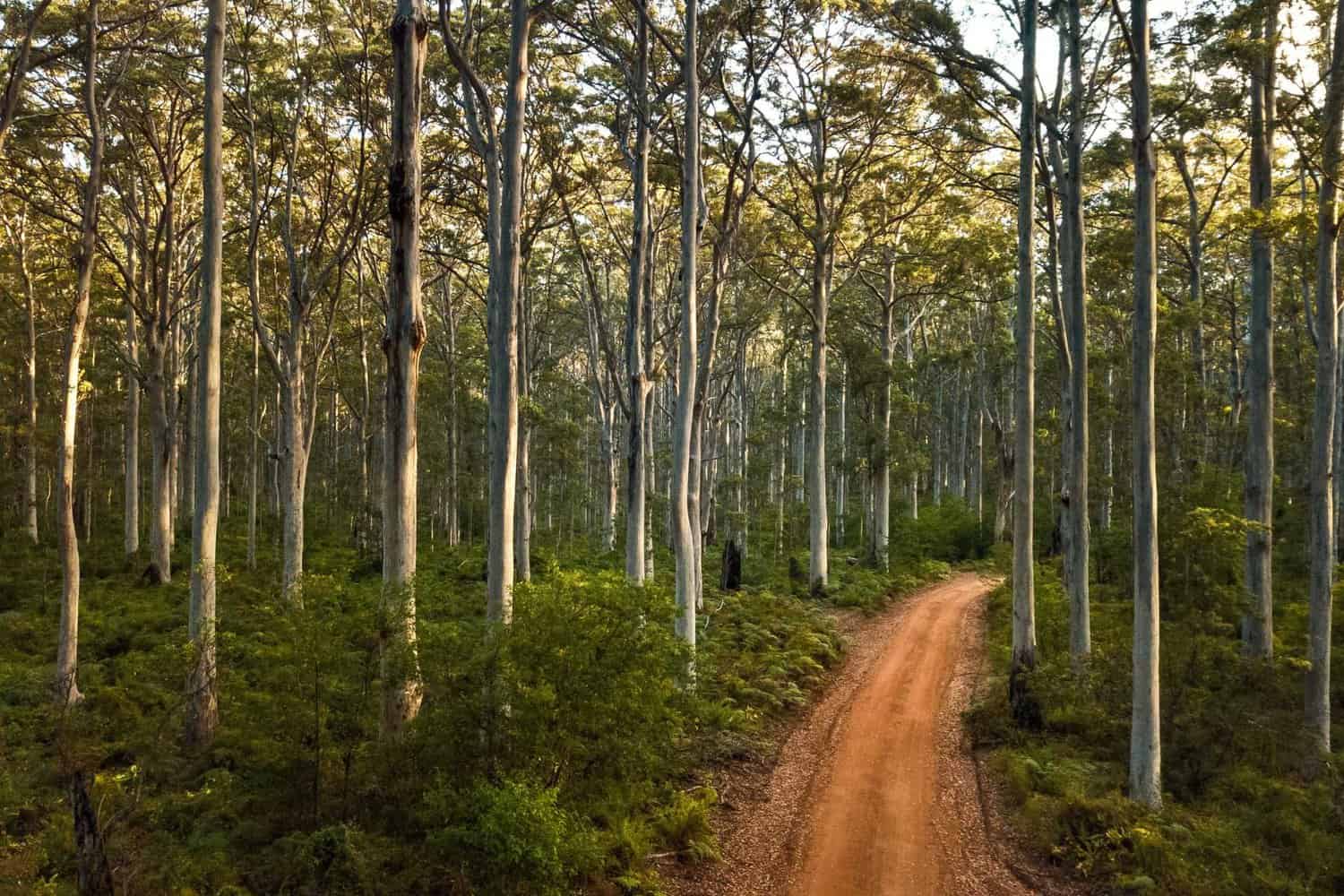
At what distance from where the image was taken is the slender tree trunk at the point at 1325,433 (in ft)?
33.6

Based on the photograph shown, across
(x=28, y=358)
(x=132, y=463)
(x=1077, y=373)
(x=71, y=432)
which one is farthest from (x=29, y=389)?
(x=1077, y=373)

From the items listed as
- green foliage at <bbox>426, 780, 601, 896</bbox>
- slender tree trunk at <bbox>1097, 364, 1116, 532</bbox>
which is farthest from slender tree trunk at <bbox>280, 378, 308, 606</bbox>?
slender tree trunk at <bbox>1097, 364, 1116, 532</bbox>

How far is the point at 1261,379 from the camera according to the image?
11664mm

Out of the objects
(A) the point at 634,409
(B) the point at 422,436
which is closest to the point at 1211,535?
(A) the point at 634,409

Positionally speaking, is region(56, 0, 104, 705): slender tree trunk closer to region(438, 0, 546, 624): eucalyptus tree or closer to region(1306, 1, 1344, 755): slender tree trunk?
A: region(438, 0, 546, 624): eucalyptus tree

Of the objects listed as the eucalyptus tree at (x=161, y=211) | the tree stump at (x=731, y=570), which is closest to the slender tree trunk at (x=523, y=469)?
the tree stump at (x=731, y=570)

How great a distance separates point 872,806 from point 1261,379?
902 cm

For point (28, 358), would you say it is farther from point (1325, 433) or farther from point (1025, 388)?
point (1325, 433)

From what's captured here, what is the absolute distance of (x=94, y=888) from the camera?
5.24 m

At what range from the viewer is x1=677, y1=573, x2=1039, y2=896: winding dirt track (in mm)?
7379

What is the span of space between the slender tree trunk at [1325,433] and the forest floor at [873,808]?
4.71 metres

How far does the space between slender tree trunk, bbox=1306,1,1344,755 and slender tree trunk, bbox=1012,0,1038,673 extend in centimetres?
355

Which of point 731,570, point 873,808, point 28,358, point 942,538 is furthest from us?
point 942,538

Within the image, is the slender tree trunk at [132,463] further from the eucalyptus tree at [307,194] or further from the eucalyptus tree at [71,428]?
the eucalyptus tree at [71,428]
